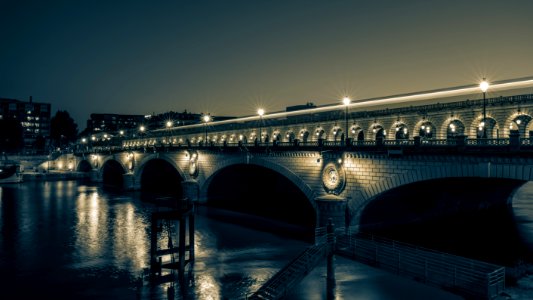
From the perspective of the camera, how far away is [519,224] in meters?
43.3

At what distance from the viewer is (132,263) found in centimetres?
2638

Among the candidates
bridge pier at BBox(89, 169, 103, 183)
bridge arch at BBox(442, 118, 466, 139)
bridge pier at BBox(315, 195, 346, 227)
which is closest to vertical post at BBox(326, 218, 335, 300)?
bridge pier at BBox(315, 195, 346, 227)

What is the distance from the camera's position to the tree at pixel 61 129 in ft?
511

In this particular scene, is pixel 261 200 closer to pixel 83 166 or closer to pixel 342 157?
pixel 342 157

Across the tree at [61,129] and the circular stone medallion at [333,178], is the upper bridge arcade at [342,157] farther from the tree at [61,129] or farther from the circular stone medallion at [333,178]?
the tree at [61,129]

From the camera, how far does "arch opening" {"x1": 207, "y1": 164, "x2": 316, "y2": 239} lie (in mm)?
40875

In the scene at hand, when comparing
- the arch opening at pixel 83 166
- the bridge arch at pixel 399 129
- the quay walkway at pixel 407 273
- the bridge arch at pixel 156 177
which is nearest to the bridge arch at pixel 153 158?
the bridge arch at pixel 156 177

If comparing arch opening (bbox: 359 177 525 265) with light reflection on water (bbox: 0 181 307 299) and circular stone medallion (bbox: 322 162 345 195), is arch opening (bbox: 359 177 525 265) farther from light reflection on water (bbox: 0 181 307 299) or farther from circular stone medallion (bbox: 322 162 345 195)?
light reflection on water (bbox: 0 181 307 299)

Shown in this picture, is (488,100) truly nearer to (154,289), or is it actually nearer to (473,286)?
(473,286)

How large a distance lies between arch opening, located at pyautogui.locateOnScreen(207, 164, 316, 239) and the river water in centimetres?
390

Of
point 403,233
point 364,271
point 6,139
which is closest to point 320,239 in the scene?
point 364,271

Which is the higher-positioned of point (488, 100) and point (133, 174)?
point (488, 100)

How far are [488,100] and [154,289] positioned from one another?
40.6m

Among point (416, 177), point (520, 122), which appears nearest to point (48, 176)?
point (416, 177)
